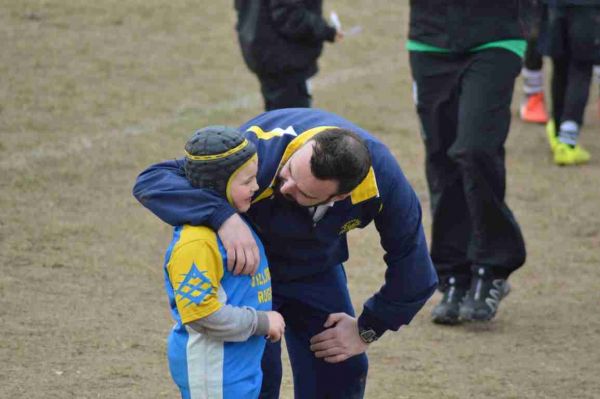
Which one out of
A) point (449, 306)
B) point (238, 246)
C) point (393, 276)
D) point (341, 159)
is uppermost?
point (341, 159)

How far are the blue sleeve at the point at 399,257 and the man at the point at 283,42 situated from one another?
10.6ft

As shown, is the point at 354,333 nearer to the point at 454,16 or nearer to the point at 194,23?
the point at 454,16

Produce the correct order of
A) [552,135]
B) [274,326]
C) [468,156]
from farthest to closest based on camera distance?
[552,135] < [468,156] < [274,326]

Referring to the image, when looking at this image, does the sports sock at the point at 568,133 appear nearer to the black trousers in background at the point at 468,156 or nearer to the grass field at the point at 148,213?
the grass field at the point at 148,213

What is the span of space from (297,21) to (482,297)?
2.16m

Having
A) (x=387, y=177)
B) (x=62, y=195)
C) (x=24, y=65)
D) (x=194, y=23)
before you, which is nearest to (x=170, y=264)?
(x=387, y=177)

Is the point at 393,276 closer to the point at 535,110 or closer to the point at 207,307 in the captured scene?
the point at 207,307

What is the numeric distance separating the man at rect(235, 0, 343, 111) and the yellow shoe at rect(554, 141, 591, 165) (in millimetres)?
2270

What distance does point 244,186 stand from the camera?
355 centimetres

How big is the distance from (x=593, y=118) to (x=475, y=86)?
5.03m

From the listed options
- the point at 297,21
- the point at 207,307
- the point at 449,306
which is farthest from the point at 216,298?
the point at 297,21

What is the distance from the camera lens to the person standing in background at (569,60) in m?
8.18

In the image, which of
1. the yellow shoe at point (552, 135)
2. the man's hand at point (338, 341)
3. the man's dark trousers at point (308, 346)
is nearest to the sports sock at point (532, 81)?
the yellow shoe at point (552, 135)

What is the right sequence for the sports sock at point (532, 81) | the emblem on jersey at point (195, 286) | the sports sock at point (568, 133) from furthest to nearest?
the sports sock at point (532, 81) < the sports sock at point (568, 133) < the emblem on jersey at point (195, 286)
